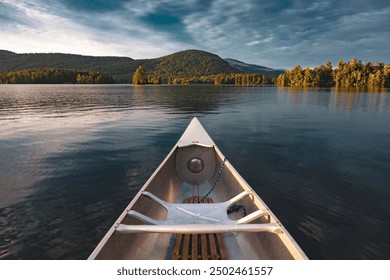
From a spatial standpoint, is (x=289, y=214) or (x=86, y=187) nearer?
(x=289, y=214)

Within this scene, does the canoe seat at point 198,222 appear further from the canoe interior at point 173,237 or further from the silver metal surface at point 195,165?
the silver metal surface at point 195,165

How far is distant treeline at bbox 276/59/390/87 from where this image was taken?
134875mm

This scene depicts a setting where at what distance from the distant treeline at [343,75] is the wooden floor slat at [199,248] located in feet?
541

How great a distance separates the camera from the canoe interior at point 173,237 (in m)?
5.04

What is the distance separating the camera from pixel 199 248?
6.41 meters

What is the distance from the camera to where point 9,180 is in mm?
12516

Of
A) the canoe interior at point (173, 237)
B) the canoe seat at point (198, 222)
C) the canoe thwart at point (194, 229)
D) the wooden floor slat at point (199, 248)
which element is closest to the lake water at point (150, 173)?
the canoe interior at point (173, 237)

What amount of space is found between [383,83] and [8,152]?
554 feet

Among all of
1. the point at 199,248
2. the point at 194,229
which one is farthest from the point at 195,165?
the point at 194,229

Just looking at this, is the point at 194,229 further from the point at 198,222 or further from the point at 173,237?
the point at 173,237

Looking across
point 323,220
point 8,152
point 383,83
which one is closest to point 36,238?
point 323,220

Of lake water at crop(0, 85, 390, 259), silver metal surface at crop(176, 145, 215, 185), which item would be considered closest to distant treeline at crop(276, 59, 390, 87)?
lake water at crop(0, 85, 390, 259)
